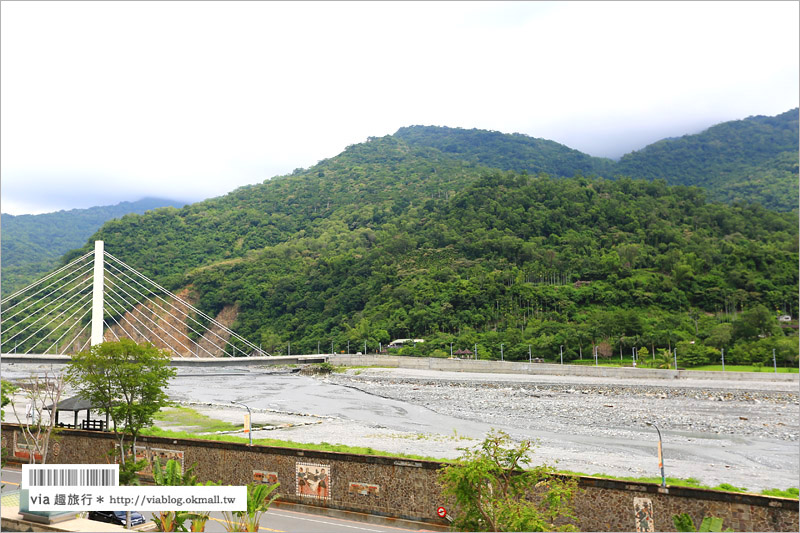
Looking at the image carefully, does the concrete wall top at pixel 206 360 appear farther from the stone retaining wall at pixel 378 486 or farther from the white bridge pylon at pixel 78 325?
the stone retaining wall at pixel 378 486

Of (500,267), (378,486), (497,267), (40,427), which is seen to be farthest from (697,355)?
(40,427)

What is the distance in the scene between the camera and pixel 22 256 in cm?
16238

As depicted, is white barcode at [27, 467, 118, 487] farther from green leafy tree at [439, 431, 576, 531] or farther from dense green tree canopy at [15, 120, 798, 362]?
dense green tree canopy at [15, 120, 798, 362]

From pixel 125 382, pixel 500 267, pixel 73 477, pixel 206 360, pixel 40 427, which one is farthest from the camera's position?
pixel 500 267

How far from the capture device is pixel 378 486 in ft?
54.9

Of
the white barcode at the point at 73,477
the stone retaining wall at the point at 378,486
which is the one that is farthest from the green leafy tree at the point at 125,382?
the white barcode at the point at 73,477

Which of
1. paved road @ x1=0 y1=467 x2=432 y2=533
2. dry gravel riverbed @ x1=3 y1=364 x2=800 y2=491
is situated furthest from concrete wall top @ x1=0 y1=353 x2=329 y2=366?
paved road @ x1=0 y1=467 x2=432 y2=533

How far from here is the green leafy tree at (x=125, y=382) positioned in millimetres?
20031

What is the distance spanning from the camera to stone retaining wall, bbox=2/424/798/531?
13109 mm

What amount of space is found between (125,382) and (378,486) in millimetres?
9932

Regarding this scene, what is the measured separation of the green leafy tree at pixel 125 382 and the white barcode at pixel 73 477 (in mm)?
15114

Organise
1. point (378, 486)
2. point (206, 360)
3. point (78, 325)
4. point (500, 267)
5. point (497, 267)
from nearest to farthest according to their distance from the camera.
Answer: point (378, 486)
point (206, 360)
point (78, 325)
point (500, 267)
point (497, 267)

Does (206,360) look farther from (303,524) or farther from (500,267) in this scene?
(303,524)

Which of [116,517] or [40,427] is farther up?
[40,427]
